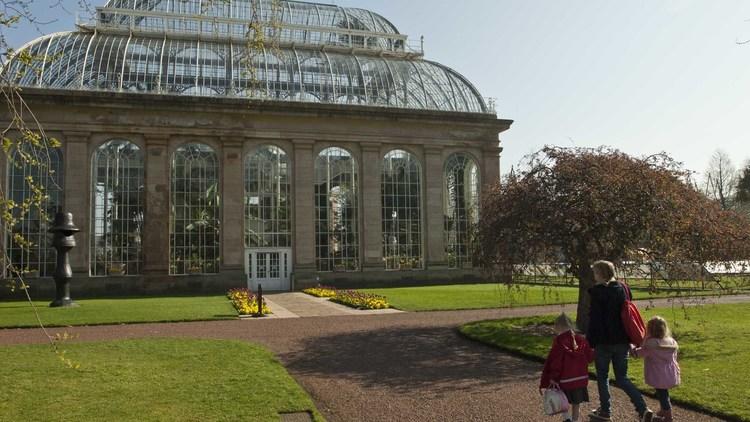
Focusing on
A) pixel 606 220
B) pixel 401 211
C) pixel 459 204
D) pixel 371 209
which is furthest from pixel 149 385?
pixel 459 204

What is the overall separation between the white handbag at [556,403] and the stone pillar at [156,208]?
27153mm

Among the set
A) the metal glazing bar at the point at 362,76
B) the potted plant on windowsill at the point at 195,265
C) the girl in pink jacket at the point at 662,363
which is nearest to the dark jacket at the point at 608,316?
the girl in pink jacket at the point at 662,363

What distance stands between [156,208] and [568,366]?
27814mm

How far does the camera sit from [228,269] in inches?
1235

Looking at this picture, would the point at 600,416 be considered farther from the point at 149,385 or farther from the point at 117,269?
the point at 117,269

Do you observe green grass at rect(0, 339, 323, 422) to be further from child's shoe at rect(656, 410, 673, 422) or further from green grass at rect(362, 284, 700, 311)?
green grass at rect(362, 284, 700, 311)

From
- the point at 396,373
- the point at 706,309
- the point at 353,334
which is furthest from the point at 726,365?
the point at 706,309

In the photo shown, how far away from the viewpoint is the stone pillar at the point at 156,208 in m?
30.5

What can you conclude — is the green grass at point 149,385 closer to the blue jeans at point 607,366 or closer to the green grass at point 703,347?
the blue jeans at point 607,366

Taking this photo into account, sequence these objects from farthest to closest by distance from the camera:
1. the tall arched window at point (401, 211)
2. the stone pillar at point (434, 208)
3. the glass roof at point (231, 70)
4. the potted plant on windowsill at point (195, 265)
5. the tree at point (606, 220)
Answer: the stone pillar at point (434, 208) < the tall arched window at point (401, 211) < the glass roof at point (231, 70) < the potted plant on windowsill at point (195, 265) < the tree at point (606, 220)

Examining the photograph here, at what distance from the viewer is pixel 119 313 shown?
19.9 m

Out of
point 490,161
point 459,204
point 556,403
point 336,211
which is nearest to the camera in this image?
point 556,403

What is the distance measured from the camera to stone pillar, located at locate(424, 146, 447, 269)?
34.7 meters

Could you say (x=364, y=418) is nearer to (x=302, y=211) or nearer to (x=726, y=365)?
(x=726, y=365)
